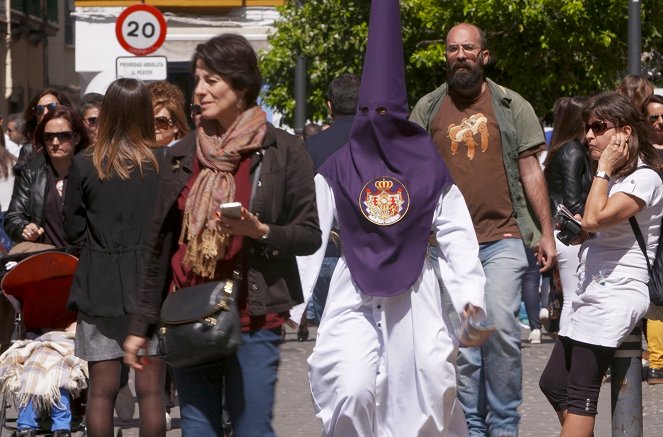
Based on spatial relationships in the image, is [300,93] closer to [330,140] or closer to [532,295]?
[532,295]

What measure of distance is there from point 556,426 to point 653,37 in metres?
13.4

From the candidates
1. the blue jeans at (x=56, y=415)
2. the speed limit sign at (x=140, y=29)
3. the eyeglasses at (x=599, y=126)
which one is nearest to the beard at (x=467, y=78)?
the eyeglasses at (x=599, y=126)

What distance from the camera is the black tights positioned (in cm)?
738

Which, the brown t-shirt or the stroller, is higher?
the brown t-shirt

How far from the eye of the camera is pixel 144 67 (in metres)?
17.5

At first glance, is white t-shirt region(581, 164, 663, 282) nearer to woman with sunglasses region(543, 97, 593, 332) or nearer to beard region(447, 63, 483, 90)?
beard region(447, 63, 483, 90)

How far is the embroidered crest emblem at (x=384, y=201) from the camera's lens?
6.33 metres

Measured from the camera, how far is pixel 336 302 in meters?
6.33

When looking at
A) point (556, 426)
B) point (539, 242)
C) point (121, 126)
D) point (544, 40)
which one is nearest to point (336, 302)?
point (121, 126)

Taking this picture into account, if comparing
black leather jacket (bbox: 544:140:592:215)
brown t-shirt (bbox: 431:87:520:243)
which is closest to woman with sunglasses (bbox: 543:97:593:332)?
black leather jacket (bbox: 544:140:592:215)

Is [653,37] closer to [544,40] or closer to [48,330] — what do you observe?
[544,40]

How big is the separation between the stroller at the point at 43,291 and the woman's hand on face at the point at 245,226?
8.94 feet

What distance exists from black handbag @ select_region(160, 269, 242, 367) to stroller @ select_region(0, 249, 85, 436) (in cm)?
263

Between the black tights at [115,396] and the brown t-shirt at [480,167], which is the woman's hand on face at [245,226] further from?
the brown t-shirt at [480,167]
